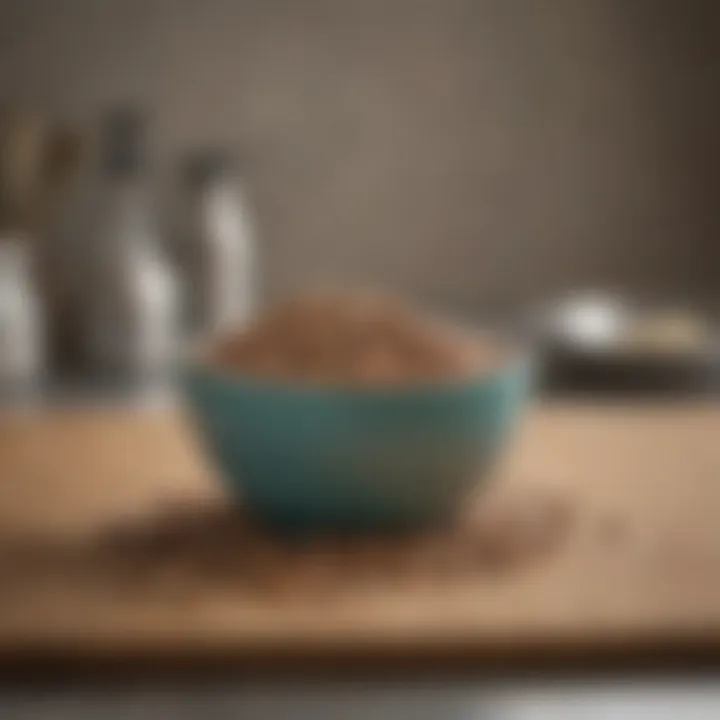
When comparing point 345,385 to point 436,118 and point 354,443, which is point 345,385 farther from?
point 436,118

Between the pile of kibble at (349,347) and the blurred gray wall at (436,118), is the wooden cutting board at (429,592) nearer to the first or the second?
the pile of kibble at (349,347)

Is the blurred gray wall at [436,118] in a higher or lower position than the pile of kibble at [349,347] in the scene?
higher

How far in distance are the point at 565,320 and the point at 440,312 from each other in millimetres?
204

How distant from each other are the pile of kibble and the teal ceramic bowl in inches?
0.6

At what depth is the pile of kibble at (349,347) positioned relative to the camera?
85 centimetres

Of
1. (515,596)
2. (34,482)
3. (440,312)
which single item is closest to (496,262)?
(440,312)

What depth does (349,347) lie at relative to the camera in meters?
0.86

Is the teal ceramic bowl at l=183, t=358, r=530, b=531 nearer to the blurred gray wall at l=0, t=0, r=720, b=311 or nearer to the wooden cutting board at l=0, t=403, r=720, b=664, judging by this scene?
the wooden cutting board at l=0, t=403, r=720, b=664

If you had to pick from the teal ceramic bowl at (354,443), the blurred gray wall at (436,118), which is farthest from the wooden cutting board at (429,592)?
the blurred gray wall at (436,118)

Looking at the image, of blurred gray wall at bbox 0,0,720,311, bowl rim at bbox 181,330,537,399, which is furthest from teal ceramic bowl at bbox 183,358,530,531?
blurred gray wall at bbox 0,0,720,311

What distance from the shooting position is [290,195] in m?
1.54

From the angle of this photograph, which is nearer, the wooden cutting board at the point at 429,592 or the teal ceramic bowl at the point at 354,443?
the wooden cutting board at the point at 429,592

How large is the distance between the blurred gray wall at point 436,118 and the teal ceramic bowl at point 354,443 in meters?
0.69

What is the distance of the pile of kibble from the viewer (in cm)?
85
